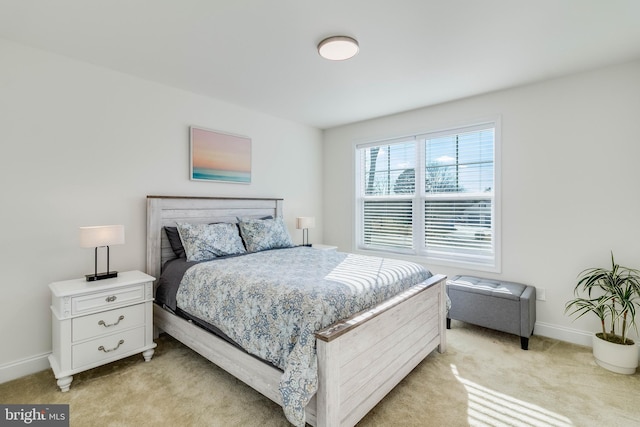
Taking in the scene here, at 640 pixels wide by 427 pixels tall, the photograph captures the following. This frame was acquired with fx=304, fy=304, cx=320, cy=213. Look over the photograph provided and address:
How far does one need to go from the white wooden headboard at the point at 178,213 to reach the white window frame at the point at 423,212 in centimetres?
163

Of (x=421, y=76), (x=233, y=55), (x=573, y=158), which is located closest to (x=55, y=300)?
(x=233, y=55)

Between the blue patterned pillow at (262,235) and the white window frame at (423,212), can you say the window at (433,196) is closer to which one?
the white window frame at (423,212)

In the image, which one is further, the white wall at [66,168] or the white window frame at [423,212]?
the white window frame at [423,212]

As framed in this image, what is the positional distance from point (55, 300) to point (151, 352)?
813 mm

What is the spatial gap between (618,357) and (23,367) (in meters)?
4.59

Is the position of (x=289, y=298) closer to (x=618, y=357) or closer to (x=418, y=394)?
(x=418, y=394)

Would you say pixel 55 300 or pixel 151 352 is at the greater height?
pixel 55 300

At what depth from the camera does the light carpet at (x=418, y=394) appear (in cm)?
184

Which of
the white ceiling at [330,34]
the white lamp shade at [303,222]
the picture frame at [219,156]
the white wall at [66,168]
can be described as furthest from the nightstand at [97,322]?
the white lamp shade at [303,222]

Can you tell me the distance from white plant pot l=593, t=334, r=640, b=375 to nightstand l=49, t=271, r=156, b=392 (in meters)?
3.68

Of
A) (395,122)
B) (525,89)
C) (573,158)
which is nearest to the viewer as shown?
(573,158)

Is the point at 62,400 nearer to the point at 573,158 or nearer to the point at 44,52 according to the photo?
the point at 44,52

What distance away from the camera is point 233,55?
2496mm

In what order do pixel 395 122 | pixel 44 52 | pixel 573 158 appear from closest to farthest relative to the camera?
pixel 44 52 → pixel 573 158 → pixel 395 122
